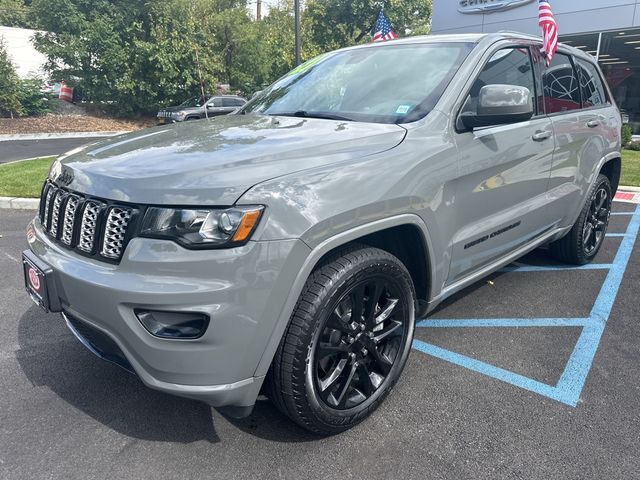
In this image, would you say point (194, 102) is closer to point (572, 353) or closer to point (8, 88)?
point (8, 88)

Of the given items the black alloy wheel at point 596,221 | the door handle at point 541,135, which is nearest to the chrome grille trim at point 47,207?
the door handle at point 541,135

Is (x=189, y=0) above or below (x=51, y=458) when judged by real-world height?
above

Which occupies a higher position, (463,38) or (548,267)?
(463,38)

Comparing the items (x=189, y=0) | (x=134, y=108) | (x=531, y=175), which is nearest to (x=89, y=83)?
(x=134, y=108)

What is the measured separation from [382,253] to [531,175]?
59.8 inches

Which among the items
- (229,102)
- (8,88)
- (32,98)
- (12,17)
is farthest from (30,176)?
(12,17)

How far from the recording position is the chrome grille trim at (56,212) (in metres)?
2.35

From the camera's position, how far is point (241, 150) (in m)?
2.25

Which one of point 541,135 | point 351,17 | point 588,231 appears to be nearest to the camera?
point 541,135

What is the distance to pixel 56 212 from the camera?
2.38 metres

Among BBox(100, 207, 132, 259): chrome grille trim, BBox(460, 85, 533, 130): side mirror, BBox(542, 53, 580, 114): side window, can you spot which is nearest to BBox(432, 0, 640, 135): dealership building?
BBox(542, 53, 580, 114): side window

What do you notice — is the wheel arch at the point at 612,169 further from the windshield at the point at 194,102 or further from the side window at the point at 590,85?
the windshield at the point at 194,102

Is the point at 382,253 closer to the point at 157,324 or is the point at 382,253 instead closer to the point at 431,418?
the point at 431,418

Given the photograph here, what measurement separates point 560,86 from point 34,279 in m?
3.69
